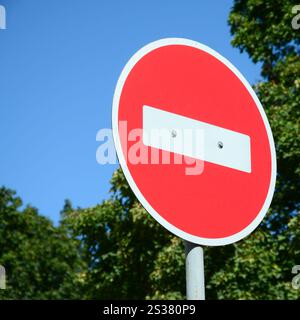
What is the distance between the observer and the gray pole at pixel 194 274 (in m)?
1.95

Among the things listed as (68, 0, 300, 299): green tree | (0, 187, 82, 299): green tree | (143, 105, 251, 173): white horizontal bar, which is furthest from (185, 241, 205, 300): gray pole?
(0, 187, 82, 299): green tree

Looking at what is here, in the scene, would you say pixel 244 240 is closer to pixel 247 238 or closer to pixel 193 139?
pixel 247 238

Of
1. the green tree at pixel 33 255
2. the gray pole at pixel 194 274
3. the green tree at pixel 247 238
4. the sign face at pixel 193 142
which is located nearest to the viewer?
the gray pole at pixel 194 274

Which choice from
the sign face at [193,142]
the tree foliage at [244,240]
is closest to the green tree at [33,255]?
the tree foliage at [244,240]

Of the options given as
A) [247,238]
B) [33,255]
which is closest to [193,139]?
[247,238]

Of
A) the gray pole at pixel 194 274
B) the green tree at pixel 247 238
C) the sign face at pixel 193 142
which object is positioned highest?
the green tree at pixel 247 238

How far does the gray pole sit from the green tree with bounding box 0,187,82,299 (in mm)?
24942

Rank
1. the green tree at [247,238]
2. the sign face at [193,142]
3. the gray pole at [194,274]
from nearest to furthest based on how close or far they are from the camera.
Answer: the gray pole at [194,274] < the sign face at [193,142] < the green tree at [247,238]

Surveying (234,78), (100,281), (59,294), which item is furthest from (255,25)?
(59,294)

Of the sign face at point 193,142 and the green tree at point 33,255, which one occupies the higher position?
the green tree at point 33,255

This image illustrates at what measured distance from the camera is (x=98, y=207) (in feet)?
49.8

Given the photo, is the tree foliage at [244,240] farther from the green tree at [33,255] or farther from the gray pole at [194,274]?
the green tree at [33,255]

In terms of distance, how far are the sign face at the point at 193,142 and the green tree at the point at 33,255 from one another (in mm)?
24741

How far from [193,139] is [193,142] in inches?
0.6
